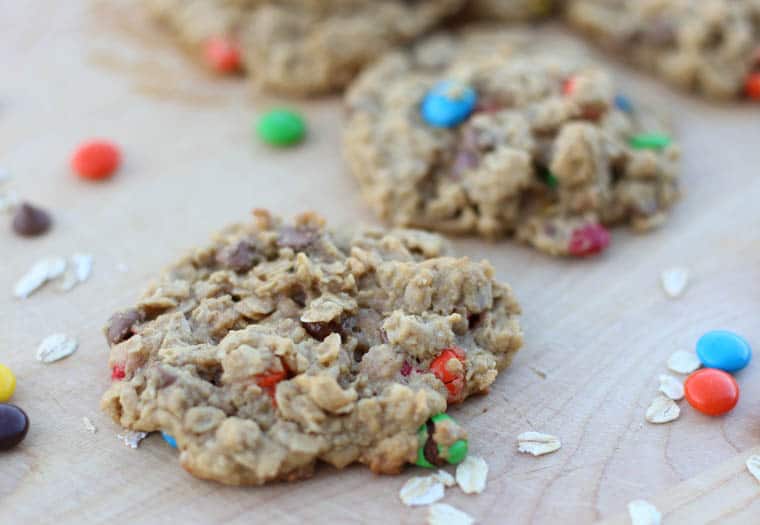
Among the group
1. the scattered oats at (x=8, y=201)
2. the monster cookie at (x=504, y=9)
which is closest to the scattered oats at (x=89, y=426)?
the scattered oats at (x=8, y=201)

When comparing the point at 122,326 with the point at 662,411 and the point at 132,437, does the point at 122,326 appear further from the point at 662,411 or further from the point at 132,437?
the point at 662,411

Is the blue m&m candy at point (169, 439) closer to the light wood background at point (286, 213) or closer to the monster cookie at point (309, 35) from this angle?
the light wood background at point (286, 213)

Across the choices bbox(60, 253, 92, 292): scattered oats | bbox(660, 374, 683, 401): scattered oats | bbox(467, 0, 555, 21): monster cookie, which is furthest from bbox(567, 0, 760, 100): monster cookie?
bbox(60, 253, 92, 292): scattered oats

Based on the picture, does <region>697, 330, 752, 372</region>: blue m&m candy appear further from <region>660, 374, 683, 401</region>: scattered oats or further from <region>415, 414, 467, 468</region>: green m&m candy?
<region>415, 414, 467, 468</region>: green m&m candy

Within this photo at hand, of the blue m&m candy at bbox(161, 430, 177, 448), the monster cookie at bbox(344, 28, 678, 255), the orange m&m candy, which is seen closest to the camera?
the blue m&m candy at bbox(161, 430, 177, 448)

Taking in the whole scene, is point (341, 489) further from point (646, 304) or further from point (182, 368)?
point (646, 304)

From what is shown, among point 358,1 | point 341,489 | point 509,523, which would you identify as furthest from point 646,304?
point 358,1

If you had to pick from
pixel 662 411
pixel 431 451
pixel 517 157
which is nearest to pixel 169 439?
pixel 431 451
